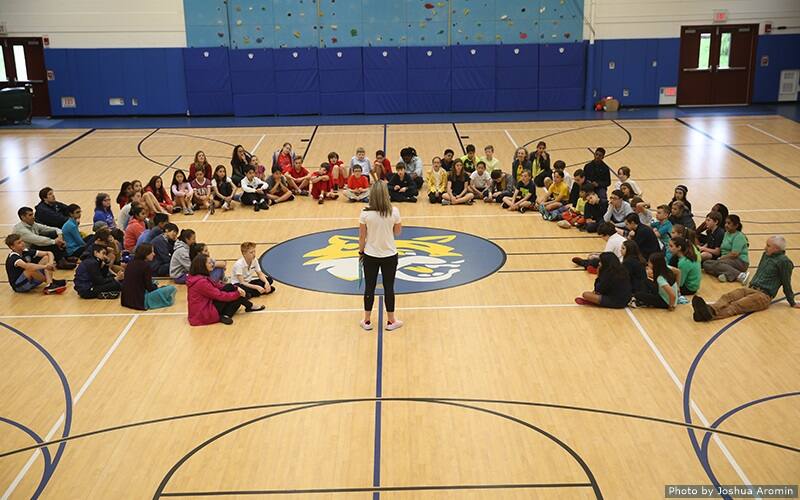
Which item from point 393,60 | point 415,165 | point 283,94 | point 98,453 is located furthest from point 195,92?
point 98,453

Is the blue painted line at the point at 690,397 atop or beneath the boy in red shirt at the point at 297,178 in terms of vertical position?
beneath

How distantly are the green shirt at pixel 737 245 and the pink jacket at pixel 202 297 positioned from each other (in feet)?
22.8

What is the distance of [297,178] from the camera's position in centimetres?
1700

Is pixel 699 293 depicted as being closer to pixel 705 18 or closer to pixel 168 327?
pixel 168 327

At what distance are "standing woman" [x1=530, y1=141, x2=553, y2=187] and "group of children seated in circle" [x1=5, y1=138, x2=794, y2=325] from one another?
3 centimetres

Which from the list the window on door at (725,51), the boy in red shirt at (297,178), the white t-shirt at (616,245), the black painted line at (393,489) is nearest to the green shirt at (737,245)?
the white t-shirt at (616,245)

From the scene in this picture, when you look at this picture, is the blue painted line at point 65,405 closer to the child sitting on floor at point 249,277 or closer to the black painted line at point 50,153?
the child sitting on floor at point 249,277

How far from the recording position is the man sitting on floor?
10.4 metres

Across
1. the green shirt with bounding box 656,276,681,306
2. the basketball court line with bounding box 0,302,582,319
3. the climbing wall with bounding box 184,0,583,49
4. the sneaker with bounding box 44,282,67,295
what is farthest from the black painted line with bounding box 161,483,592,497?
the climbing wall with bounding box 184,0,583,49

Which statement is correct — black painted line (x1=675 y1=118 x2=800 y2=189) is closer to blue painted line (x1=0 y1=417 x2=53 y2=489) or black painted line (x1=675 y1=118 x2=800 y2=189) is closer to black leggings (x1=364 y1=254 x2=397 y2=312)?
black leggings (x1=364 y1=254 x2=397 y2=312)

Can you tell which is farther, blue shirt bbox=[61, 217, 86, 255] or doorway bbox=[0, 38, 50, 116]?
doorway bbox=[0, 38, 50, 116]

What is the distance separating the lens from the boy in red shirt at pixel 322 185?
16.4 metres

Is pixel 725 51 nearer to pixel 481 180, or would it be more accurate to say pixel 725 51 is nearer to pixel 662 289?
pixel 481 180

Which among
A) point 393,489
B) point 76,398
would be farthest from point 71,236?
point 393,489
